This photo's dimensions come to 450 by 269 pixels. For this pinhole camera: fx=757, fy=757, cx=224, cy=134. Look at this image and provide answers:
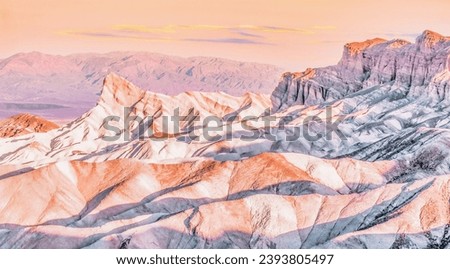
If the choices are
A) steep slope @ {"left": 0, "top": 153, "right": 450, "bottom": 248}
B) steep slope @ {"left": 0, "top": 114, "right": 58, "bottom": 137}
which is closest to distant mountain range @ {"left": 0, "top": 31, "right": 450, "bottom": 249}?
steep slope @ {"left": 0, "top": 153, "right": 450, "bottom": 248}

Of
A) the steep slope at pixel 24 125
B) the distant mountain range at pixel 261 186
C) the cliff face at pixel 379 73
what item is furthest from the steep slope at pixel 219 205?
the steep slope at pixel 24 125

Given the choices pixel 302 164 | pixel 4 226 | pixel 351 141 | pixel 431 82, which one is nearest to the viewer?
pixel 4 226

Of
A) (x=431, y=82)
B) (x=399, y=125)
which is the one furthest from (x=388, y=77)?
(x=399, y=125)

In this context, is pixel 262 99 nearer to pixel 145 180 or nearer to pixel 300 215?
pixel 145 180

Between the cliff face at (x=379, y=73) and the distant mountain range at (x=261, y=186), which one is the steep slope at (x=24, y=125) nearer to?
the distant mountain range at (x=261, y=186)

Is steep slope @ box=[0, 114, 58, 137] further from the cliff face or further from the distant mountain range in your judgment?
the cliff face

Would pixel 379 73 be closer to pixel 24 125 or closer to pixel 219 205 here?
pixel 24 125
